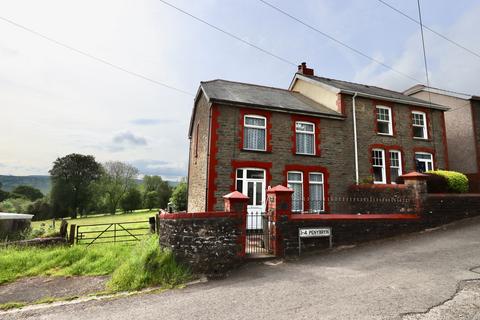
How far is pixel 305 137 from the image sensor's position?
1490cm

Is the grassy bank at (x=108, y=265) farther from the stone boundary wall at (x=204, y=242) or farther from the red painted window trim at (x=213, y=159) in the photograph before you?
the red painted window trim at (x=213, y=159)

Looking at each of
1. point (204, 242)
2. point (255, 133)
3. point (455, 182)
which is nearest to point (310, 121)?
point (255, 133)

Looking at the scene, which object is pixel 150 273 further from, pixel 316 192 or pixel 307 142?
pixel 307 142

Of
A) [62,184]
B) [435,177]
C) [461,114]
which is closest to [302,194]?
Result: [435,177]

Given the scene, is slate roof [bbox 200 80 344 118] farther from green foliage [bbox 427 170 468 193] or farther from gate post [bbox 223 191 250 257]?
gate post [bbox 223 191 250 257]

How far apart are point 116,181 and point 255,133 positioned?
54.8 m

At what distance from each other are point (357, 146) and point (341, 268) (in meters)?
10.2

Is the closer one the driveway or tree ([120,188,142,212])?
the driveway

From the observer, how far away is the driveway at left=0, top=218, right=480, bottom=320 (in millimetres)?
4863

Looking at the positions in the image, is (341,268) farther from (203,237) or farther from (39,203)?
(39,203)

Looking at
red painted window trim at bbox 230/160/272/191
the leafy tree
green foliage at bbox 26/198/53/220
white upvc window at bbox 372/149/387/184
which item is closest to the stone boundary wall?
red painted window trim at bbox 230/160/272/191

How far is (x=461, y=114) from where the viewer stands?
19219 mm

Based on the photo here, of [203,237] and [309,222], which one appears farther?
[309,222]

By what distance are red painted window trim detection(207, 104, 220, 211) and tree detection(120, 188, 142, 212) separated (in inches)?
1964
